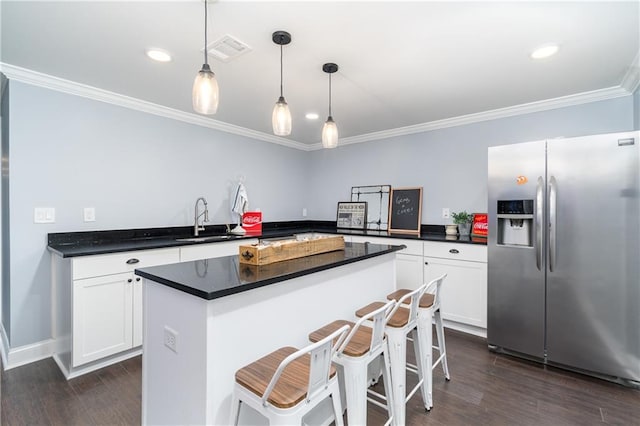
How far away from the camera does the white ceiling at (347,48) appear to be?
1.71m

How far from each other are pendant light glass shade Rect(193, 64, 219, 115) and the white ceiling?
46 centimetres

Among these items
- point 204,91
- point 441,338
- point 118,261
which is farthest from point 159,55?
point 441,338

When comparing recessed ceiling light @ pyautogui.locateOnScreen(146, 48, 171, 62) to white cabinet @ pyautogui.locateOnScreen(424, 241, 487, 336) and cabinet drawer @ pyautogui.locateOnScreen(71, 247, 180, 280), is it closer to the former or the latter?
cabinet drawer @ pyautogui.locateOnScreen(71, 247, 180, 280)

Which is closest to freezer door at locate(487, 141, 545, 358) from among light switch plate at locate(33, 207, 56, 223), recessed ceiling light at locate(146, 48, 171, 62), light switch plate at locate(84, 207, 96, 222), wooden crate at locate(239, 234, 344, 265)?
wooden crate at locate(239, 234, 344, 265)

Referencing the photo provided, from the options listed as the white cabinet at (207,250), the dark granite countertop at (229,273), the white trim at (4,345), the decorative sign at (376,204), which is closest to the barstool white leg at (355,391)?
the dark granite countertop at (229,273)

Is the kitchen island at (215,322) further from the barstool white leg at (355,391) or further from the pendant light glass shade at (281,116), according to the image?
the pendant light glass shade at (281,116)

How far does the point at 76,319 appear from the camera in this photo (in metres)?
2.23

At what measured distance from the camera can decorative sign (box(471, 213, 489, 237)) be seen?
3.30 metres

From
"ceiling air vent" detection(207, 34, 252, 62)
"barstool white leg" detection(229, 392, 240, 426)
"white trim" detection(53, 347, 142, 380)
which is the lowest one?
"white trim" detection(53, 347, 142, 380)

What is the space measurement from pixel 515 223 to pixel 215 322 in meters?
2.56

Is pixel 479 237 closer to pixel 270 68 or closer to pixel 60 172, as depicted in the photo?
pixel 270 68

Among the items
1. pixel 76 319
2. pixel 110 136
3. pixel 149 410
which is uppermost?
pixel 110 136

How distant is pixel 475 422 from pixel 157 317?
73.7 inches

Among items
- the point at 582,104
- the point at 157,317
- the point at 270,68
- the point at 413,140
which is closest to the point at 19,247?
the point at 157,317
